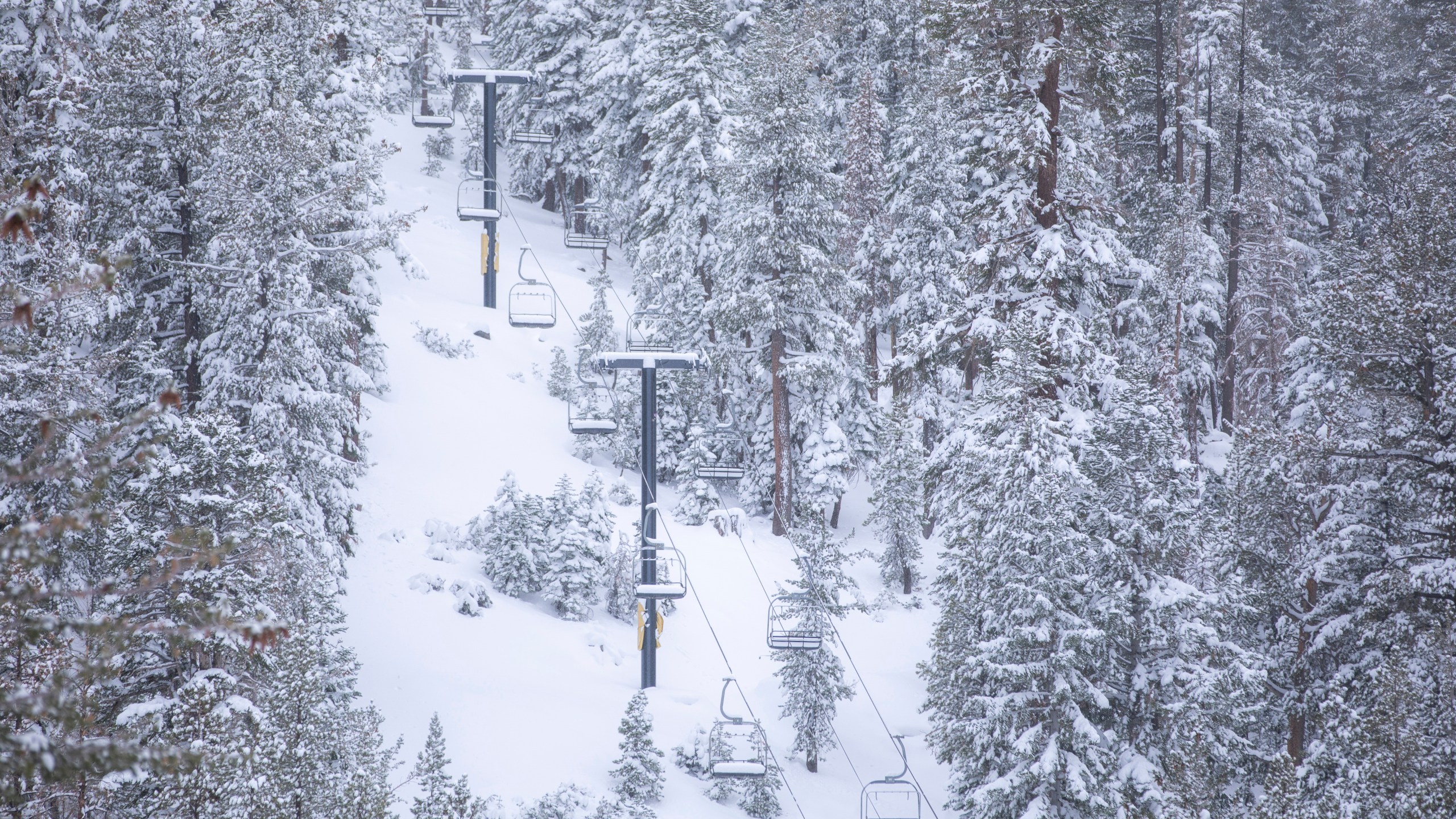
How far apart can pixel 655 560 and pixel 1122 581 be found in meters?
8.11

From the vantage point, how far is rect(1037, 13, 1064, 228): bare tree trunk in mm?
15445

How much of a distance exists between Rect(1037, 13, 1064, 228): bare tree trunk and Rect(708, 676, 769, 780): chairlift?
9.15 meters

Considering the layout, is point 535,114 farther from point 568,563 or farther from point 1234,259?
point 1234,259

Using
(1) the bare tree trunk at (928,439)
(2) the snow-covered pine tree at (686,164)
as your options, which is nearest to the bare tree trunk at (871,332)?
(1) the bare tree trunk at (928,439)

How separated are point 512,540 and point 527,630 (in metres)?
2.11

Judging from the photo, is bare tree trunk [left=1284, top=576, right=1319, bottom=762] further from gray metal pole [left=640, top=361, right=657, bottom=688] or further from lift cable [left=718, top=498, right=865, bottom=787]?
gray metal pole [left=640, top=361, right=657, bottom=688]

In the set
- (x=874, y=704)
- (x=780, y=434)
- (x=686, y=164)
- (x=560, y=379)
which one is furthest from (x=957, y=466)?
(x=686, y=164)

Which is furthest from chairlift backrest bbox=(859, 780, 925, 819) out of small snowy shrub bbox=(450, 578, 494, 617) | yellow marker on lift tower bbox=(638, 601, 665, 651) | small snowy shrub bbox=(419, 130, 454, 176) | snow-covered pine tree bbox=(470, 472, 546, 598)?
small snowy shrub bbox=(419, 130, 454, 176)

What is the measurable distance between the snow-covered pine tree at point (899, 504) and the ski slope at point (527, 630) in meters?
0.91

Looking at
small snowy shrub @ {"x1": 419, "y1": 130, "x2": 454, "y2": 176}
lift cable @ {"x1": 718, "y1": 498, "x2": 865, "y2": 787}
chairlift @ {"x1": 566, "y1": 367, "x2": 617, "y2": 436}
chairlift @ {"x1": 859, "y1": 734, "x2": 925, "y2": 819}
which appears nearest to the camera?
chairlift @ {"x1": 859, "y1": 734, "x2": 925, "y2": 819}

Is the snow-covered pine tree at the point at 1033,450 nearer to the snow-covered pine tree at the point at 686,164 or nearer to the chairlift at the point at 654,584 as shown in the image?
the chairlift at the point at 654,584

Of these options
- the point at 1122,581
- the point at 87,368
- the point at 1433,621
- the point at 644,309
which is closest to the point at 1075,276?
the point at 1122,581

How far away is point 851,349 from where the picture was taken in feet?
97.2

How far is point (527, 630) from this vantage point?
22.3 m
